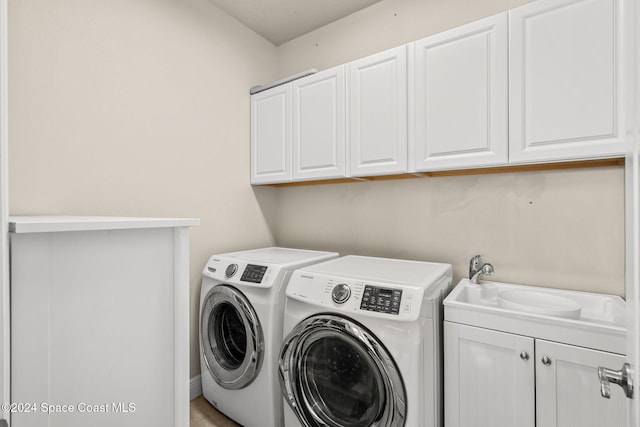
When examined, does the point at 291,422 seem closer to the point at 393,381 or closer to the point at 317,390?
the point at 317,390

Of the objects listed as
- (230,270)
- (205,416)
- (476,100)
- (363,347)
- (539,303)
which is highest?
(476,100)

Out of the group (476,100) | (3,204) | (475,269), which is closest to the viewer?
(3,204)

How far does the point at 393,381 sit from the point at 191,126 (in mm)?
1954

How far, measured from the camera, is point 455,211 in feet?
6.56

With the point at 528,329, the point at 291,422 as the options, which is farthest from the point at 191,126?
the point at 528,329

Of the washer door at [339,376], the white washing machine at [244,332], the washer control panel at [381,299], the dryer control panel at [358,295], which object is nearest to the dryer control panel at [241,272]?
the white washing machine at [244,332]

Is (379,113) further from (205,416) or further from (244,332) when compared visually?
(205,416)

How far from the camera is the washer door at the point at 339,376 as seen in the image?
4.38ft

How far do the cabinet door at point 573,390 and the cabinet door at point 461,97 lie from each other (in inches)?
34.9

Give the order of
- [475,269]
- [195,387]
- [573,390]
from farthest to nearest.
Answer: [195,387]
[475,269]
[573,390]

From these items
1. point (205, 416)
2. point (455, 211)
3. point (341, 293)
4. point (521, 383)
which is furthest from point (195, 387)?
point (455, 211)

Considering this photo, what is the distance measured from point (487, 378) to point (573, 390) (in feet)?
0.96

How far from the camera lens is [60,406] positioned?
812 millimetres

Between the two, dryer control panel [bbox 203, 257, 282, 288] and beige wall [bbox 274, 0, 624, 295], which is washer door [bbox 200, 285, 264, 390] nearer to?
dryer control panel [bbox 203, 257, 282, 288]
